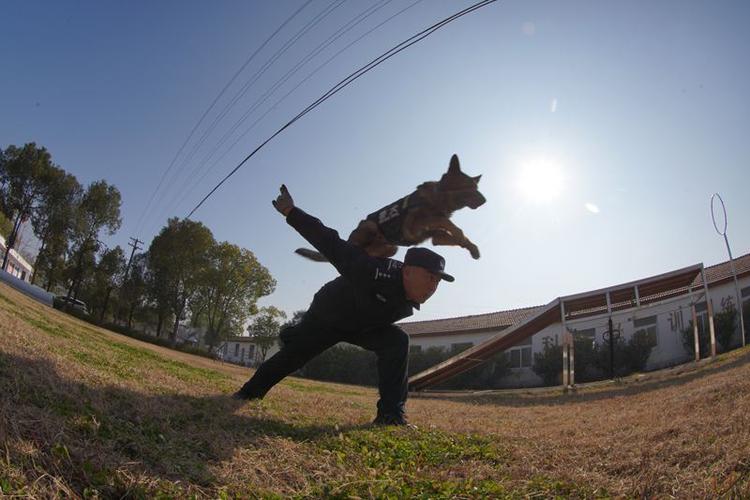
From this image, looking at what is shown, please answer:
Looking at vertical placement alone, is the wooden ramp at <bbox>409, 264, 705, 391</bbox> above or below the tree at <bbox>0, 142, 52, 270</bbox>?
below

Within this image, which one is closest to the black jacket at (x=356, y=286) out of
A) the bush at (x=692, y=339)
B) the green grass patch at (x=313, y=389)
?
the green grass patch at (x=313, y=389)

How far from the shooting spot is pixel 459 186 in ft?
18.1

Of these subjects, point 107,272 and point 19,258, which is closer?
point 107,272

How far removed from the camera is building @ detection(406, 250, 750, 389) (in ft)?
43.3

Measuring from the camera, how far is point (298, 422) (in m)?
3.77

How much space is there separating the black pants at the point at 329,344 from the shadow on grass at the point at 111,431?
2.83ft

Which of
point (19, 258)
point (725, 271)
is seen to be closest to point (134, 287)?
point (19, 258)

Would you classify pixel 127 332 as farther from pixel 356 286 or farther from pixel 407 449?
pixel 407 449

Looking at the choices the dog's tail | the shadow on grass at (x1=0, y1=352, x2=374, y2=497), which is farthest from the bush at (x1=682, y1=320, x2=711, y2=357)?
the shadow on grass at (x1=0, y1=352, x2=374, y2=497)

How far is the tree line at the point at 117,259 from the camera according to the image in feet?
122

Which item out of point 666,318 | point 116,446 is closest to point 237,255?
point 666,318

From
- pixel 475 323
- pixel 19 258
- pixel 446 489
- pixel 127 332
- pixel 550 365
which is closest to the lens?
pixel 446 489

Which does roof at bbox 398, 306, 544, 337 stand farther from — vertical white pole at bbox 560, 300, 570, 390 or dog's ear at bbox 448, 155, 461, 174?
dog's ear at bbox 448, 155, 461, 174

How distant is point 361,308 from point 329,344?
75 centimetres
